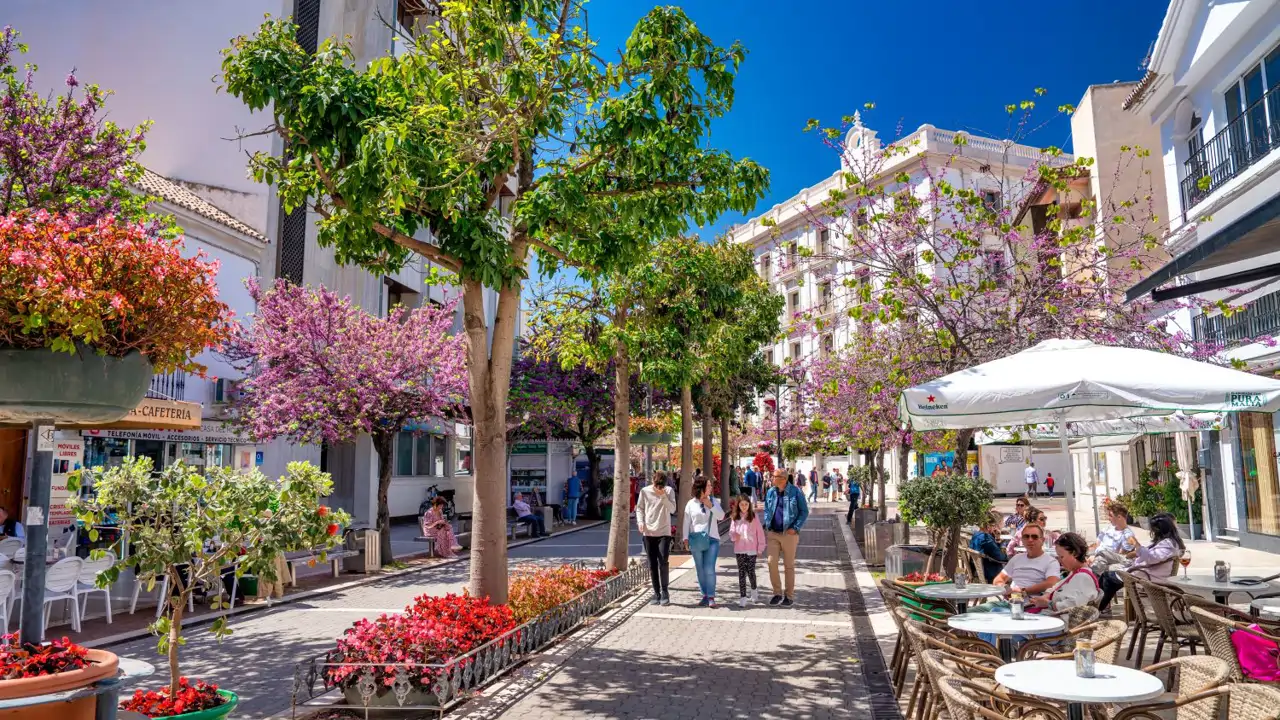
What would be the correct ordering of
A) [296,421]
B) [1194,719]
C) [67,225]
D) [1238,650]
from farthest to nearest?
[296,421], [1238,650], [67,225], [1194,719]

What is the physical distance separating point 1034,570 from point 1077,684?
3581mm

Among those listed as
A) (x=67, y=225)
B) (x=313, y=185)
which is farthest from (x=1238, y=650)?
(x=313, y=185)

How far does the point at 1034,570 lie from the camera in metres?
7.59

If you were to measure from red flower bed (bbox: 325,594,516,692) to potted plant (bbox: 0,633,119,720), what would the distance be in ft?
8.22

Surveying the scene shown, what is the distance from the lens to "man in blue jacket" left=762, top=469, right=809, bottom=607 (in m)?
11.7

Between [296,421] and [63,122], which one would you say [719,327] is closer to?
[296,421]

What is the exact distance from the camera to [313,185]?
329 inches

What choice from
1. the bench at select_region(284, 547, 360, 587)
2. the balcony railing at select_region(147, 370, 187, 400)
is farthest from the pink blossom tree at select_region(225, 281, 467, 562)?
the balcony railing at select_region(147, 370, 187, 400)

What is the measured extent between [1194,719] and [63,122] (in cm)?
1298

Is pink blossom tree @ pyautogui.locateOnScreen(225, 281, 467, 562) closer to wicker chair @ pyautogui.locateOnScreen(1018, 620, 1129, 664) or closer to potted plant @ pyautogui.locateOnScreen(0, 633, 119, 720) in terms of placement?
wicker chair @ pyautogui.locateOnScreen(1018, 620, 1129, 664)

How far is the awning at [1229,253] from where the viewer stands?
478cm

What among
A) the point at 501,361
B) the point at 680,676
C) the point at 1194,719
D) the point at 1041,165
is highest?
the point at 1041,165

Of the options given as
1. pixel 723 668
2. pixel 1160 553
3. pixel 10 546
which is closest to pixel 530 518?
pixel 10 546

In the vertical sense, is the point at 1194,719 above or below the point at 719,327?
below
